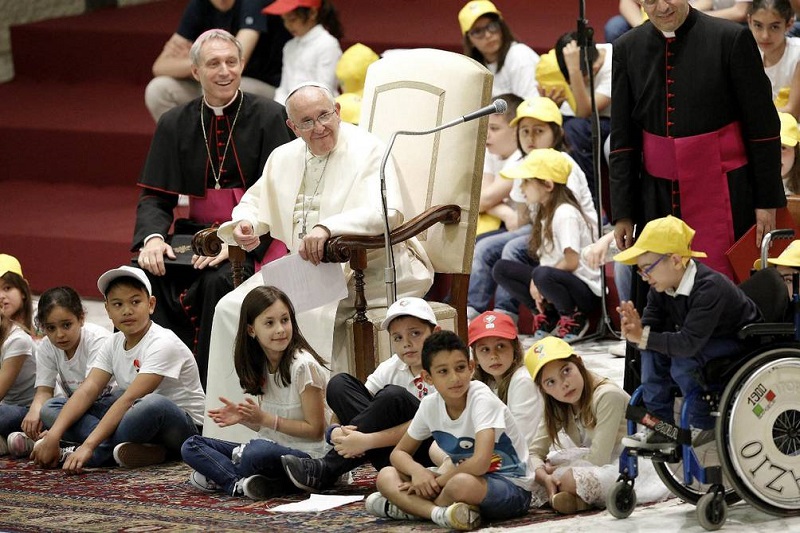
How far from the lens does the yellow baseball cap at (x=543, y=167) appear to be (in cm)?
752

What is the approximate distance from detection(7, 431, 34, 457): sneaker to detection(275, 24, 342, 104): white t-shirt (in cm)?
312

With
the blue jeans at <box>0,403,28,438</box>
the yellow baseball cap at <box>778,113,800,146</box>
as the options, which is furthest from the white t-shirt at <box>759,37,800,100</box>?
the blue jeans at <box>0,403,28,438</box>

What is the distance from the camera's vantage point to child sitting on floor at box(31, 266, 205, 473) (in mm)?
6082

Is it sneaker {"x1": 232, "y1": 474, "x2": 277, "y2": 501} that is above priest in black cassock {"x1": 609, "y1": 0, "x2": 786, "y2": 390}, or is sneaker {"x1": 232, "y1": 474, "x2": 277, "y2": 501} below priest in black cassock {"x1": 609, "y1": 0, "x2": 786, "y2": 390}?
below

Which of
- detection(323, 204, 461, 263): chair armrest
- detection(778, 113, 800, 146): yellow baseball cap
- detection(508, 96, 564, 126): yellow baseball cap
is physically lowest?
detection(323, 204, 461, 263): chair armrest

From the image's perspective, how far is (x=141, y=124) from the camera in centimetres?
995

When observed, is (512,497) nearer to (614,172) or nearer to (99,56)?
(614,172)

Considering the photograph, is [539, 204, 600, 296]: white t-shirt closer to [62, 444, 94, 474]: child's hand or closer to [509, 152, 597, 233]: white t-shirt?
[509, 152, 597, 233]: white t-shirt

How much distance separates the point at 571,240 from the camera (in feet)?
24.8

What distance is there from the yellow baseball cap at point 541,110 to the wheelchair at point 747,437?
2.96 metres

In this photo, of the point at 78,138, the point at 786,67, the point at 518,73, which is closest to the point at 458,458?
the point at 786,67

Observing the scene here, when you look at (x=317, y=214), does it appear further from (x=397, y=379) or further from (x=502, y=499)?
(x=502, y=499)

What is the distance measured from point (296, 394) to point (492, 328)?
711 mm

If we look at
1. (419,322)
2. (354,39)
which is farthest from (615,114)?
(354,39)
